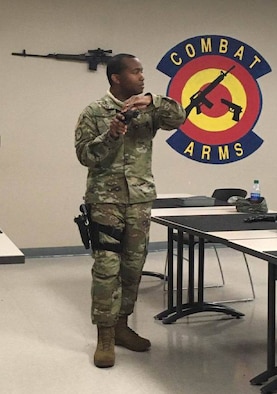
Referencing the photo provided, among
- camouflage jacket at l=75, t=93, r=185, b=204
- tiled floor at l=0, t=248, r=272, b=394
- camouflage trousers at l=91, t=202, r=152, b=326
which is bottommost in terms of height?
tiled floor at l=0, t=248, r=272, b=394

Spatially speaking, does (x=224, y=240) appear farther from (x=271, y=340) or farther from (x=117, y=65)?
(x=117, y=65)

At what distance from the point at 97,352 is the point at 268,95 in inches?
166

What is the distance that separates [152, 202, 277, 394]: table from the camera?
272 centimetres

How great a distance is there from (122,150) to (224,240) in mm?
678

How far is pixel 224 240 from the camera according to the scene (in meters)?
2.81

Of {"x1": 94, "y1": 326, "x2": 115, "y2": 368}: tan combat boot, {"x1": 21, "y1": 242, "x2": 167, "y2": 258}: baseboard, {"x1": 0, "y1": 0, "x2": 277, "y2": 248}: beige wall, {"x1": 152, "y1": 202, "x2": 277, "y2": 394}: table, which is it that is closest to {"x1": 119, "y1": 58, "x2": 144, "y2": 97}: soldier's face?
{"x1": 152, "y1": 202, "x2": 277, "y2": 394}: table

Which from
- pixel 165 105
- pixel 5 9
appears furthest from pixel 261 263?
pixel 5 9

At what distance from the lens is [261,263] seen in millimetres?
5633

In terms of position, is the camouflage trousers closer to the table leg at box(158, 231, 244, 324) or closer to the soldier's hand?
the soldier's hand

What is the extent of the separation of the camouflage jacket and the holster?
9 cm

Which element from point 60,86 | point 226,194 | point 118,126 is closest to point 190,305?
point 226,194

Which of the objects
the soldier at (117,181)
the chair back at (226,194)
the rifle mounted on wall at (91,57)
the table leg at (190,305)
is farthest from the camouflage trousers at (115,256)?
the rifle mounted on wall at (91,57)

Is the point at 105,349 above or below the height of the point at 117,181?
below

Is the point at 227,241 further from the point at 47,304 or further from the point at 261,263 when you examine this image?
the point at 261,263
